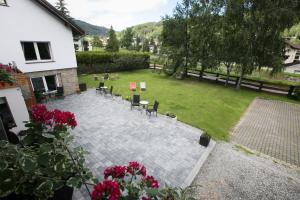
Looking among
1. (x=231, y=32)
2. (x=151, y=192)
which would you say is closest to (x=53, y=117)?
(x=151, y=192)

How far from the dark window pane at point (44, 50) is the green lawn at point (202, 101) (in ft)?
18.3

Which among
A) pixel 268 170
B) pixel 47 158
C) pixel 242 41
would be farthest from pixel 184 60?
pixel 47 158

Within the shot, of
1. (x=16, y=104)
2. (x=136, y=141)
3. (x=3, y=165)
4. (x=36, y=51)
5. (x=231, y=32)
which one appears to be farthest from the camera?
(x=231, y=32)

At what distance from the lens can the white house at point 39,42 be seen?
9.91 metres

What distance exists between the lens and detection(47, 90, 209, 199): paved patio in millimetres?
6289

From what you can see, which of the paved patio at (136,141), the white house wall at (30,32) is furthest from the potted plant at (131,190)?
the white house wall at (30,32)

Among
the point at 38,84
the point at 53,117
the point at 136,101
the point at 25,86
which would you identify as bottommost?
the point at 136,101

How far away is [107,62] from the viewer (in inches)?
941

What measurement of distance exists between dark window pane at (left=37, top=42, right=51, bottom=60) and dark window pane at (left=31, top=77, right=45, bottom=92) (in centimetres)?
166

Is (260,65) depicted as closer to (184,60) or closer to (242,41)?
(242,41)

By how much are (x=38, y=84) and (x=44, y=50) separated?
259 centimetres

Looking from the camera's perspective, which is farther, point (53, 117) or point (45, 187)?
point (53, 117)

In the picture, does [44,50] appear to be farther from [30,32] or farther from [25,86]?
[25,86]

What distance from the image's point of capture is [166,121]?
33.6 feet
